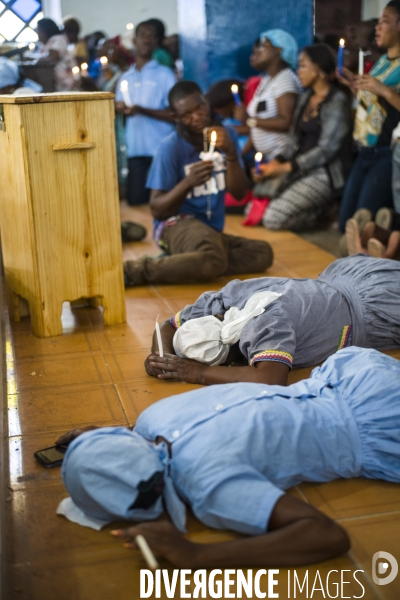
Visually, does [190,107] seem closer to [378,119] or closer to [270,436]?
[378,119]

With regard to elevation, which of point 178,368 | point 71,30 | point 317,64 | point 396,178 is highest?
point 71,30

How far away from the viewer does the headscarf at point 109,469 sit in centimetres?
182

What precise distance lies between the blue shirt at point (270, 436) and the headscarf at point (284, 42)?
4555 mm

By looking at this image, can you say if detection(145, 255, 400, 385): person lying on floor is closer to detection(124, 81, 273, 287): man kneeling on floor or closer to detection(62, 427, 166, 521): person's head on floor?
detection(62, 427, 166, 521): person's head on floor

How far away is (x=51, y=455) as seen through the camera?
7.88 feet

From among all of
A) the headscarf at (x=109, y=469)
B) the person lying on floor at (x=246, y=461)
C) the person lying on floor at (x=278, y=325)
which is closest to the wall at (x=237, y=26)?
the person lying on floor at (x=278, y=325)

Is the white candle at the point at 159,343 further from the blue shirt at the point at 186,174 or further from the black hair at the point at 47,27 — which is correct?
the black hair at the point at 47,27

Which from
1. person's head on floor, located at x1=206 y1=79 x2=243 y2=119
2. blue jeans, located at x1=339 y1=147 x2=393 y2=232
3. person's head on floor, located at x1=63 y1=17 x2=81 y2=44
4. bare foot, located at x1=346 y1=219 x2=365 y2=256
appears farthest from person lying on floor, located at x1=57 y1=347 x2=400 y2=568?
person's head on floor, located at x1=63 y1=17 x2=81 y2=44

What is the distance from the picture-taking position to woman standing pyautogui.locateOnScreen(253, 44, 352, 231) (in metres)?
5.66

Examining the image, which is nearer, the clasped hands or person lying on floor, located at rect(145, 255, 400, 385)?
person lying on floor, located at rect(145, 255, 400, 385)

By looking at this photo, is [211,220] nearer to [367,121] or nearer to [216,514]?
[367,121]

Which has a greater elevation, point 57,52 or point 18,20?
point 18,20

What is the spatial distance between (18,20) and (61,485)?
18.5 ft

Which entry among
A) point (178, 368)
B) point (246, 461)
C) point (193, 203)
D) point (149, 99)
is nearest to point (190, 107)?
point (193, 203)
